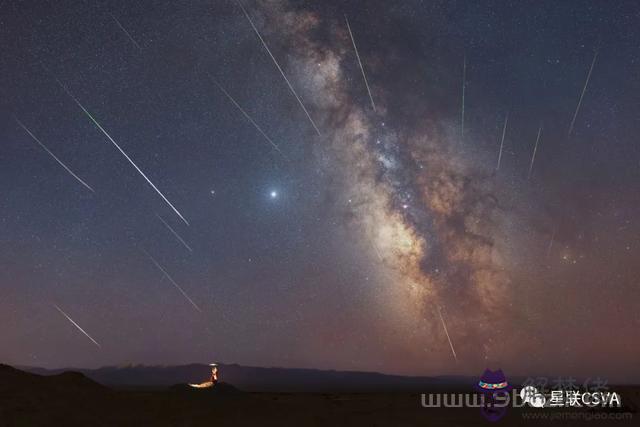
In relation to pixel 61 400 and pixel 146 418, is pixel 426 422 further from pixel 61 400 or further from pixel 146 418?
pixel 61 400

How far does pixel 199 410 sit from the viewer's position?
21.5 meters

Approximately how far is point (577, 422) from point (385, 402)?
1035 cm

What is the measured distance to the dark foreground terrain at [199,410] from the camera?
17906 millimetres

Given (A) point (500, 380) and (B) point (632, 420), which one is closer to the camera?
(A) point (500, 380)

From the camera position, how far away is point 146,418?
1930 cm

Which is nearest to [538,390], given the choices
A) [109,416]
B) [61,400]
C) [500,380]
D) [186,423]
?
[500,380]

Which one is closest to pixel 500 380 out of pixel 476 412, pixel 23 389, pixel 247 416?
pixel 476 412

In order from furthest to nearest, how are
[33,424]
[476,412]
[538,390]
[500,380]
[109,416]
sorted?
[538,390] → [476,412] → [500,380] → [109,416] → [33,424]

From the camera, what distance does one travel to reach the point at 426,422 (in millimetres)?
22750

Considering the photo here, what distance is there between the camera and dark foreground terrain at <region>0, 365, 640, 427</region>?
17906 mm

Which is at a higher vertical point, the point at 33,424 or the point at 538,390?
the point at 538,390

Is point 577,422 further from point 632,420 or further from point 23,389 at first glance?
point 23,389

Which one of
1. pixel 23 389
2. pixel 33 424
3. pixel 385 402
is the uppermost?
pixel 385 402

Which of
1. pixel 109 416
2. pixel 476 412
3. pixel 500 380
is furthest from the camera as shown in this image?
pixel 476 412
